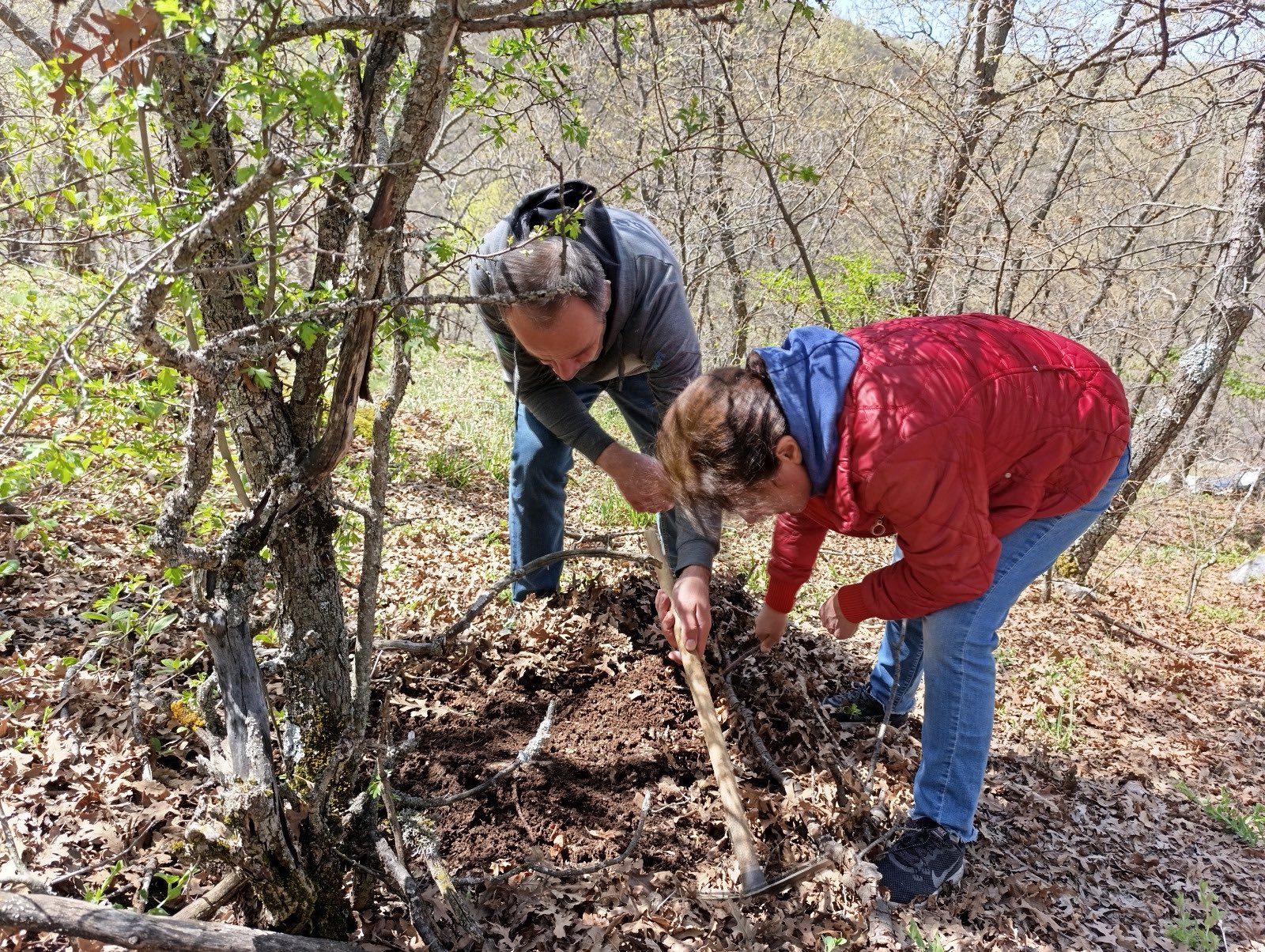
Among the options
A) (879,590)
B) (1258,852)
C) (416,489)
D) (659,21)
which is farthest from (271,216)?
(659,21)

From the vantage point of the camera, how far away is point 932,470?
1.83 m

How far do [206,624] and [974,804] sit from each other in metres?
2.26

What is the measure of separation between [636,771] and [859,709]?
1092 millimetres

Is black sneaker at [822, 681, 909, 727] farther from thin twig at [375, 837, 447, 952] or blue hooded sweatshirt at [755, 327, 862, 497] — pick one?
thin twig at [375, 837, 447, 952]

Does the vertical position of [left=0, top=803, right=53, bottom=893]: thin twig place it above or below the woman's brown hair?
below

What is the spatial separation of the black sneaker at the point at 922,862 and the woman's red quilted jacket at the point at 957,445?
764mm

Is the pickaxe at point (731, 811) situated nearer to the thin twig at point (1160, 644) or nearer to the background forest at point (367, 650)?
the background forest at point (367, 650)

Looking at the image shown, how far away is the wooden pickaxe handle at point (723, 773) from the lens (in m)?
2.20

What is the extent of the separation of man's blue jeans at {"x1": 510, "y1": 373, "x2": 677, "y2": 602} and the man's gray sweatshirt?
133mm

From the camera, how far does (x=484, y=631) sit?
3.22 m

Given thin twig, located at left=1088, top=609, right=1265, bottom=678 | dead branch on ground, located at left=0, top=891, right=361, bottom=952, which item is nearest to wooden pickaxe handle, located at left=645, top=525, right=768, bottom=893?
dead branch on ground, located at left=0, top=891, right=361, bottom=952

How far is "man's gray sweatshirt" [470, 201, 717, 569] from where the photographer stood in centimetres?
274

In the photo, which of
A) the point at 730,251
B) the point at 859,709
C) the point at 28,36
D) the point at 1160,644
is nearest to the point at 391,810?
the point at 859,709

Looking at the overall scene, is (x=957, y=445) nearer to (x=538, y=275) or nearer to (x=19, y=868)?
(x=538, y=275)
